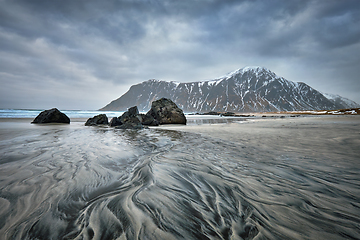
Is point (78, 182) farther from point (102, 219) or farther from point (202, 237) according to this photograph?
point (202, 237)

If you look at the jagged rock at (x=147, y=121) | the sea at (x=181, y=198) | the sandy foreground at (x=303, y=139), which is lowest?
the sea at (x=181, y=198)

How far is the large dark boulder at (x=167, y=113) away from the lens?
14688 mm

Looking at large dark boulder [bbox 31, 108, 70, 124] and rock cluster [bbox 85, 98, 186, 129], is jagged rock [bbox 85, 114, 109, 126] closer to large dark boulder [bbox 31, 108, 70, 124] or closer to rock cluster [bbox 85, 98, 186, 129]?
rock cluster [bbox 85, 98, 186, 129]

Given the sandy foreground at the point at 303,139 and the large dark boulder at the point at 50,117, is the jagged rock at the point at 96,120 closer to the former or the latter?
the large dark boulder at the point at 50,117

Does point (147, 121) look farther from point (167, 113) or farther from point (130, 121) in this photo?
point (167, 113)

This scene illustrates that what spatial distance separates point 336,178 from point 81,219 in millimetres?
3476

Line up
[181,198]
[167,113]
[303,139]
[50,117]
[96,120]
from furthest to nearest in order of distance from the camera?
[167,113] < [50,117] < [96,120] < [303,139] < [181,198]

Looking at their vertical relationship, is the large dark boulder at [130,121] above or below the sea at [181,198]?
above

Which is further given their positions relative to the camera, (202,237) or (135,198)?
(135,198)

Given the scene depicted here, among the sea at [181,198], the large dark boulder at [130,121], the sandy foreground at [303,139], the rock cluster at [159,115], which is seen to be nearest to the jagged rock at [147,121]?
the rock cluster at [159,115]

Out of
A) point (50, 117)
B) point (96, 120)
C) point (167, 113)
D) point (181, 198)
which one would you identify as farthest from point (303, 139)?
point (50, 117)

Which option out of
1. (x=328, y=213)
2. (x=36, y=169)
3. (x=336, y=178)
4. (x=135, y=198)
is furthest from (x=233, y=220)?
(x=36, y=169)

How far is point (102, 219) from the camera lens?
4.77 ft

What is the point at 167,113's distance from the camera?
49.1 feet
